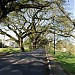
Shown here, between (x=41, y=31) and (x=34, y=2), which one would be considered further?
(x=41, y=31)

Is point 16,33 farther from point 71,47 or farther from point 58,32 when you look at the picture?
point 71,47

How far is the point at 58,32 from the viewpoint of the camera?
2815 inches

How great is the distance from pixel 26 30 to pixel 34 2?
110ft

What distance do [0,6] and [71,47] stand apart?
47.6m

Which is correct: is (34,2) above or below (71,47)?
above

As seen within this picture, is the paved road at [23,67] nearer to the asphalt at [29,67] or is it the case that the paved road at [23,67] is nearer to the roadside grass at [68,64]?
the asphalt at [29,67]

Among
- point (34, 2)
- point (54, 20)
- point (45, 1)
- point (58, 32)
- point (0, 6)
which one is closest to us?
point (0, 6)

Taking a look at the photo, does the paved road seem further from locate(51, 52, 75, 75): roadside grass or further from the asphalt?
locate(51, 52, 75, 75): roadside grass

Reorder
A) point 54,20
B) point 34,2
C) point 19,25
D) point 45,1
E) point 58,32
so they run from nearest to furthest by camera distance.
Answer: point 34,2
point 45,1
point 54,20
point 58,32
point 19,25

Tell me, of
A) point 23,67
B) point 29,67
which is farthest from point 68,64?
point 23,67

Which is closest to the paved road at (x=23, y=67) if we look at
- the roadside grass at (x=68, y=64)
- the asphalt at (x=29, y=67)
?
the asphalt at (x=29, y=67)

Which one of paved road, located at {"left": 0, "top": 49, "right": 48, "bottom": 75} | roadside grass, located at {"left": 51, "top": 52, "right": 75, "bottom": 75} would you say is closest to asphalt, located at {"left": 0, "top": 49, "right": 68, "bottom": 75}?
paved road, located at {"left": 0, "top": 49, "right": 48, "bottom": 75}

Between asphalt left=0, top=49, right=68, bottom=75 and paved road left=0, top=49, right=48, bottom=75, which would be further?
asphalt left=0, top=49, right=68, bottom=75

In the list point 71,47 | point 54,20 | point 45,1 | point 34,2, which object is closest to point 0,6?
point 34,2
